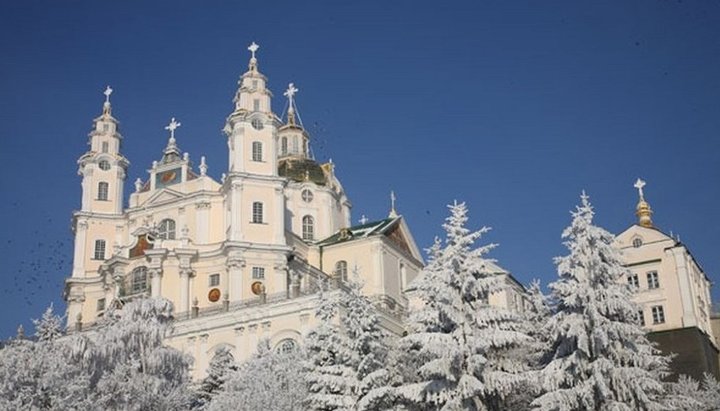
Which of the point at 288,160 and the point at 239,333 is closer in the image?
the point at 239,333

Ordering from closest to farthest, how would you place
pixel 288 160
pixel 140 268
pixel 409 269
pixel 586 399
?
pixel 586 399
pixel 140 268
pixel 409 269
pixel 288 160

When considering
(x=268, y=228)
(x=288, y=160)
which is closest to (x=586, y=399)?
(x=268, y=228)

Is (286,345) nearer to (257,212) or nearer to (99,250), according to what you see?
(257,212)

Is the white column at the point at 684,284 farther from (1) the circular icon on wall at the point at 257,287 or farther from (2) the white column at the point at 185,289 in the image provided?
(2) the white column at the point at 185,289

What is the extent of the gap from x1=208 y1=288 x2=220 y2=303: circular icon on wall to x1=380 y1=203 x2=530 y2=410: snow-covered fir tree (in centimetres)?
3301

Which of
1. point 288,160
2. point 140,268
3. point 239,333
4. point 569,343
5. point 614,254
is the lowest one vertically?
point 569,343

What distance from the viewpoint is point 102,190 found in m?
75.1

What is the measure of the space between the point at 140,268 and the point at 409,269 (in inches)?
812

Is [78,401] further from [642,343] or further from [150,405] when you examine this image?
[642,343]

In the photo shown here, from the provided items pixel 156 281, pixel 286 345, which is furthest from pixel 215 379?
pixel 156 281

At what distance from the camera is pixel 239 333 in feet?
192

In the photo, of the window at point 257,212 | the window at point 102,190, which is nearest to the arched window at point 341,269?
the window at point 257,212

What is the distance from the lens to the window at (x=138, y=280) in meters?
65.0

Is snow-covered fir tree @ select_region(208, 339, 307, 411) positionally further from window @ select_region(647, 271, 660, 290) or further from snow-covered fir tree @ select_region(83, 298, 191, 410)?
window @ select_region(647, 271, 660, 290)
